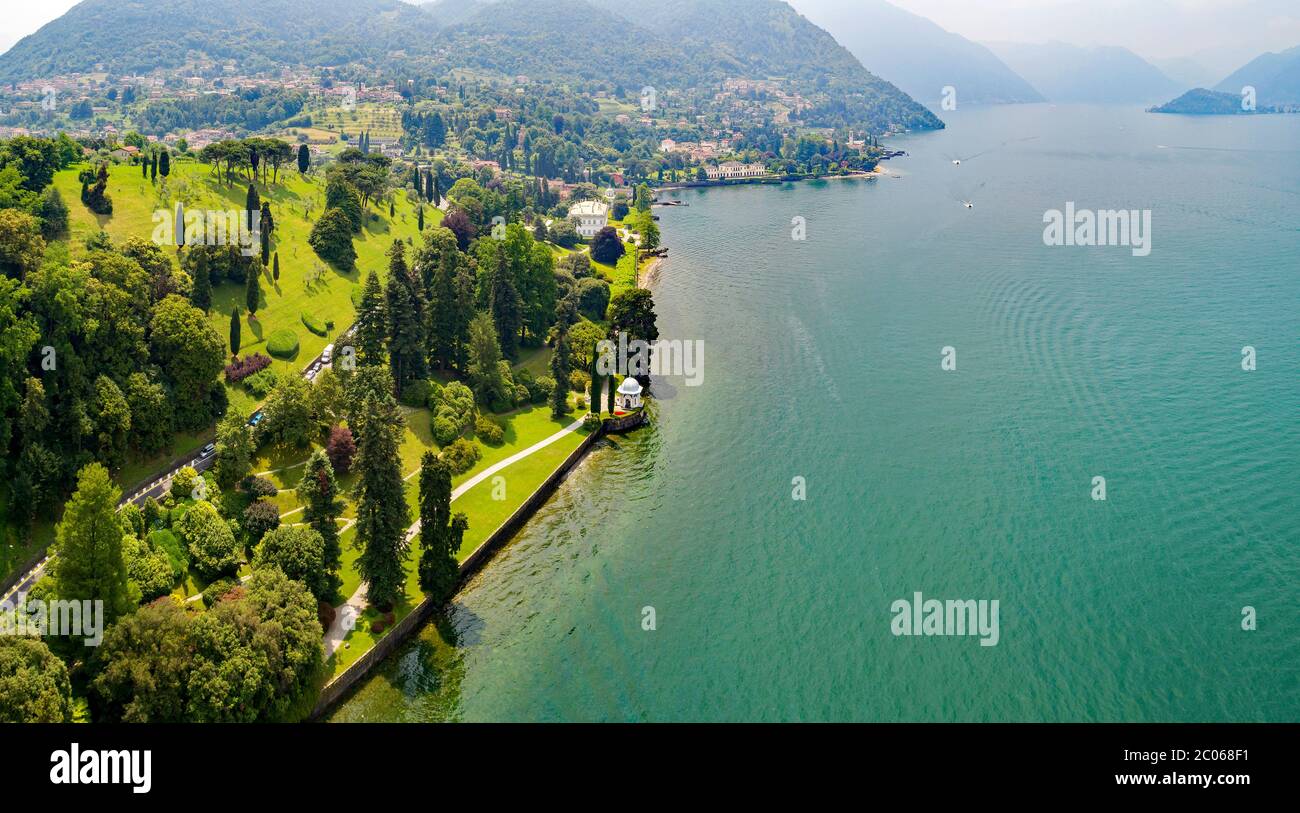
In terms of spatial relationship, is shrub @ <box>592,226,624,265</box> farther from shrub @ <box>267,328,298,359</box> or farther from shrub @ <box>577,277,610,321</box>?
shrub @ <box>267,328,298,359</box>

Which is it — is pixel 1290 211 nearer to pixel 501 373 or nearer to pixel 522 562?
pixel 501 373

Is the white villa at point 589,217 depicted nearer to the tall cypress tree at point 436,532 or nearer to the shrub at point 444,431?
the shrub at point 444,431

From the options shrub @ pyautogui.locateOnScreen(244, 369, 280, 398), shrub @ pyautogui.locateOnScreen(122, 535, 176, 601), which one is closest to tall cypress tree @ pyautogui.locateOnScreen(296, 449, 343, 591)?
shrub @ pyautogui.locateOnScreen(122, 535, 176, 601)

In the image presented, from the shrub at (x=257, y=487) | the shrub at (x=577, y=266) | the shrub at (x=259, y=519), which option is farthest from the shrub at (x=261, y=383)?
the shrub at (x=577, y=266)

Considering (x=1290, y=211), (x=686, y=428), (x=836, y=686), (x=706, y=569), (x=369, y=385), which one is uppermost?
(x=1290, y=211)

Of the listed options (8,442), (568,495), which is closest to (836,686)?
(568,495)

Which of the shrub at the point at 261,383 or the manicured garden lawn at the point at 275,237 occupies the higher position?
the manicured garden lawn at the point at 275,237
